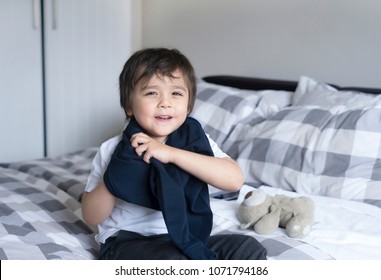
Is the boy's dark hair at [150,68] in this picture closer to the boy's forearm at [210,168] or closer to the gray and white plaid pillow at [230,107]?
the boy's forearm at [210,168]

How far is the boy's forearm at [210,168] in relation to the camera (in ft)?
3.61

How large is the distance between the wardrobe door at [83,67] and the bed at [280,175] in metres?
1.02

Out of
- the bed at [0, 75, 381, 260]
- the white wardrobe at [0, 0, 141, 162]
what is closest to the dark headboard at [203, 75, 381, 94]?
the bed at [0, 75, 381, 260]

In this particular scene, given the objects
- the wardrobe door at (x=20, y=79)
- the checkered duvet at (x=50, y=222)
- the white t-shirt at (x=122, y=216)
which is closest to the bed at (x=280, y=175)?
the checkered duvet at (x=50, y=222)

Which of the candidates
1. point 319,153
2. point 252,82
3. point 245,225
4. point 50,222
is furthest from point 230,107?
point 50,222

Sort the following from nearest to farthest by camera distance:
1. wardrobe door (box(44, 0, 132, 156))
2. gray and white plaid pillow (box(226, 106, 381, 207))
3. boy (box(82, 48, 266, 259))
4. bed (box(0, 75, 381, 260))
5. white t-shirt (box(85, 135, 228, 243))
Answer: boy (box(82, 48, 266, 259)) → white t-shirt (box(85, 135, 228, 243)) → bed (box(0, 75, 381, 260)) → gray and white plaid pillow (box(226, 106, 381, 207)) → wardrobe door (box(44, 0, 132, 156))

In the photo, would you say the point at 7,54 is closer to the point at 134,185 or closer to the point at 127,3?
the point at 127,3

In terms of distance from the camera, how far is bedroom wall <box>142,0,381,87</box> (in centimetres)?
216

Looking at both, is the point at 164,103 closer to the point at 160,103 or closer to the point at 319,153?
the point at 160,103

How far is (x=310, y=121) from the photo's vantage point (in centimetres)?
179

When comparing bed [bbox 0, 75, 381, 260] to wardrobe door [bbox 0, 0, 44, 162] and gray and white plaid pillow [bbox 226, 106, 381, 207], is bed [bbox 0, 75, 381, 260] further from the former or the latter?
wardrobe door [bbox 0, 0, 44, 162]

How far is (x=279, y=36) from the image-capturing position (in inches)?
96.4

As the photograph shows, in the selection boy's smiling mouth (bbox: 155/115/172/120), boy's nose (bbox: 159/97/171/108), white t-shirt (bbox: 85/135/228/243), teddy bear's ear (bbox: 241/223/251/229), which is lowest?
teddy bear's ear (bbox: 241/223/251/229)

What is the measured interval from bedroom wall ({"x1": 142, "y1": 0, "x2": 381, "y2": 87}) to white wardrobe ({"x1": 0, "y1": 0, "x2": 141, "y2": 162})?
378mm
